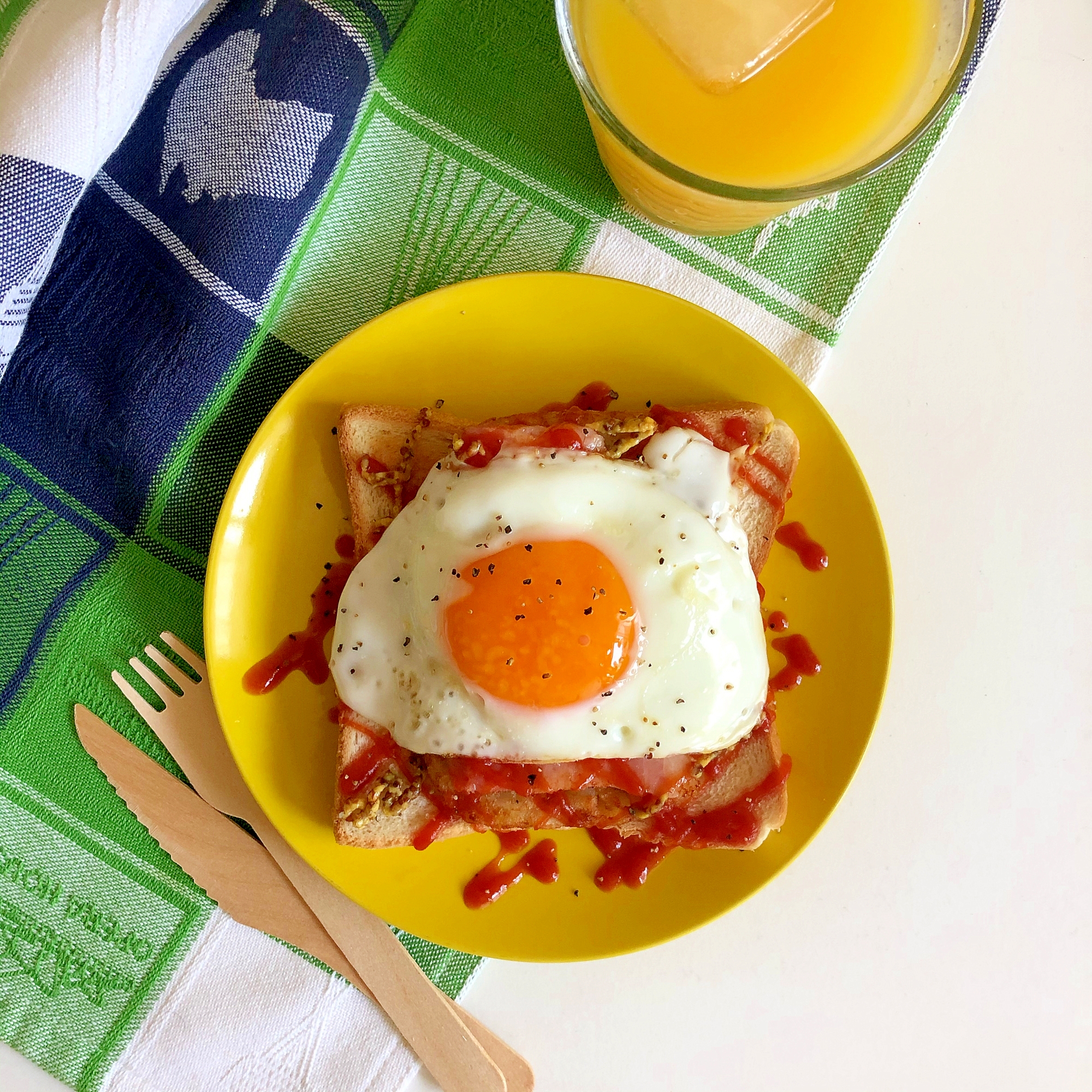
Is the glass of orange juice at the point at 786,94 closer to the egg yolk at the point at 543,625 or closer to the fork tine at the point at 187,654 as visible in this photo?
the egg yolk at the point at 543,625

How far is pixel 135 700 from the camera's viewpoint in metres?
2.78

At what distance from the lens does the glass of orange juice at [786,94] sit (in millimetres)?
2160

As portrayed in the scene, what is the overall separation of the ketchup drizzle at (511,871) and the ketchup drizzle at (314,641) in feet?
2.46

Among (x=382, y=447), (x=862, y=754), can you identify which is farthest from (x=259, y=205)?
(x=862, y=754)

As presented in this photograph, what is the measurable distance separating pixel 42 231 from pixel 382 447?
3.64 ft

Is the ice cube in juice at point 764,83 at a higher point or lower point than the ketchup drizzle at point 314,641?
higher

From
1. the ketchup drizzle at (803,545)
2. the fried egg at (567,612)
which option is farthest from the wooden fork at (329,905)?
the ketchup drizzle at (803,545)

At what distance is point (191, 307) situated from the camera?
2.69 meters

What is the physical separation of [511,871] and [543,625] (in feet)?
2.97

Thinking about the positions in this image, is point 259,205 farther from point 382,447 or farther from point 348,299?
point 382,447

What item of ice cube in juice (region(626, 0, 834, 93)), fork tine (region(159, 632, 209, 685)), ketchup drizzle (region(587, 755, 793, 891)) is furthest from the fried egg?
ice cube in juice (region(626, 0, 834, 93))

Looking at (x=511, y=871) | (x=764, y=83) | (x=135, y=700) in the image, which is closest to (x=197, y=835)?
(x=135, y=700)

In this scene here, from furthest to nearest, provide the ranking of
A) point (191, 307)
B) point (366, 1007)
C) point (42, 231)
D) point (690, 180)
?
point (366, 1007), point (191, 307), point (42, 231), point (690, 180)

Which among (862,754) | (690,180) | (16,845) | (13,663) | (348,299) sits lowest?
(16,845)
